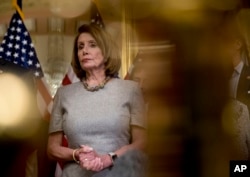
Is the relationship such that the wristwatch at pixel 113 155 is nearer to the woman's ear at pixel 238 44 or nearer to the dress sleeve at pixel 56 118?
the dress sleeve at pixel 56 118

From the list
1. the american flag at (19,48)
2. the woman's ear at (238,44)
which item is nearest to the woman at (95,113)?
the american flag at (19,48)

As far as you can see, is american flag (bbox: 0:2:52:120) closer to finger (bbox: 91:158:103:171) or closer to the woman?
the woman

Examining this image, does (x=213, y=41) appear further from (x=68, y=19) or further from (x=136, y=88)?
(x=68, y=19)

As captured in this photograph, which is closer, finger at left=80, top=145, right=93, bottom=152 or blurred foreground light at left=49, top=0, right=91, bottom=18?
finger at left=80, top=145, right=93, bottom=152

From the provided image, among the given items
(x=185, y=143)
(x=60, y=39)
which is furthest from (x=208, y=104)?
(x=60, y=39)

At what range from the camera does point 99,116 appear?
1.17 metres

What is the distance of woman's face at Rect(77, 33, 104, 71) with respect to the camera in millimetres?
1214

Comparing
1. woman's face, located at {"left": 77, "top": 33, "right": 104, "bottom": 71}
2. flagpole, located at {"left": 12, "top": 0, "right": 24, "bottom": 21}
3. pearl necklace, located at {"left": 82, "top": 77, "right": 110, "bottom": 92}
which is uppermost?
flagpole, located at {"left": 12, "top": 0, "right": 24, "bottom": 21}

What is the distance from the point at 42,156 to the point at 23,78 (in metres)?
0.21

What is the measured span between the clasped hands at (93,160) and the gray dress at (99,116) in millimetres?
11

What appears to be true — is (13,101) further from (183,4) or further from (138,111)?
(183,4)

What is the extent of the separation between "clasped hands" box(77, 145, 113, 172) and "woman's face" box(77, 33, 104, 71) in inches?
8.0

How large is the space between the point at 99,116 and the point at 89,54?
16cm

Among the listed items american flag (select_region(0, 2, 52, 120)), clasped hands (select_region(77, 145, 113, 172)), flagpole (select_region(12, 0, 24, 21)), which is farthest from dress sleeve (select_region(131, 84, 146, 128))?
flagpole (select_region(12, 0, 24, 21))
